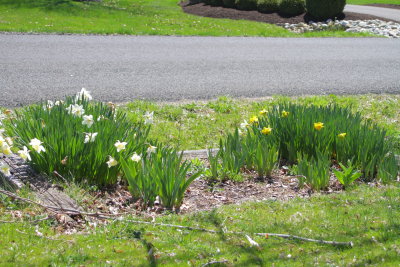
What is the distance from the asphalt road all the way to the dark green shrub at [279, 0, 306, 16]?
870 centimetres

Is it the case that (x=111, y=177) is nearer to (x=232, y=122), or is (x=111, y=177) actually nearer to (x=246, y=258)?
(x=246, y=258)

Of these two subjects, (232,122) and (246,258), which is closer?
(246,258)

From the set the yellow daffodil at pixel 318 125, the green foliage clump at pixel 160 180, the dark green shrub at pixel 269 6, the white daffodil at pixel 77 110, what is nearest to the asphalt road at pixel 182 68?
the white daffodil at pixel 77 110

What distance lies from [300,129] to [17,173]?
97.5 inches

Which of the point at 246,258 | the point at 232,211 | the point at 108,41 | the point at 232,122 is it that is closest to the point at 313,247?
the point at 246,258

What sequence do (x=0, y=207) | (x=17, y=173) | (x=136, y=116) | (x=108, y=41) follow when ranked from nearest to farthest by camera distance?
(x=0, y=207) → (x=17, y=173) → (x=136, y=116) → (x=108, y=41)

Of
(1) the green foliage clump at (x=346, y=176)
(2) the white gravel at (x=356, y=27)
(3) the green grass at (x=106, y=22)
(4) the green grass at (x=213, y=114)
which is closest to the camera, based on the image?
(1) the green foliage clump at (x=346, y=176)

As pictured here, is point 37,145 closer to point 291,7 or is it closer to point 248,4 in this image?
point 291,7

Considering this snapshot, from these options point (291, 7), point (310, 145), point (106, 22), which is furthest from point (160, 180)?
point (291, 7)

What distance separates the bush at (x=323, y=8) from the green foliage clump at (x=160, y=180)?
17.7 m

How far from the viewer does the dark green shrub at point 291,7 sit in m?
21.2

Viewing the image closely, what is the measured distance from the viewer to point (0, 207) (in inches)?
141

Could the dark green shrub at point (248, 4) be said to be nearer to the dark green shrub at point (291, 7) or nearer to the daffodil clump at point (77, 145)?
the dark green shrub at point (291, 7)

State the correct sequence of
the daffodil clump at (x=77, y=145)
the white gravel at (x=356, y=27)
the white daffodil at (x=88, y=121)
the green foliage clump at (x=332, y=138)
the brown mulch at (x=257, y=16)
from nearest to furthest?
the daffodil clump at (x=77, y=145) < the white daffodil at (x=88, y=121) < the green foliage clump at (x=332, y=138) < the white gravel at (x=356, y=27) < the brown mulch at (x=257, y=16)
